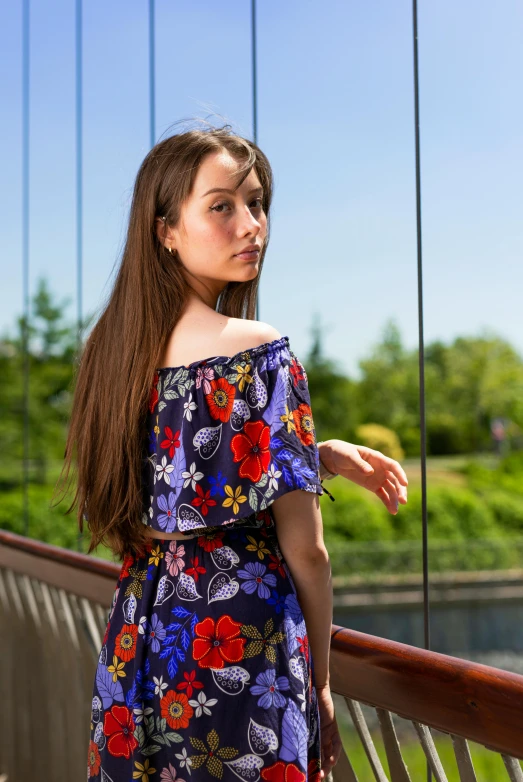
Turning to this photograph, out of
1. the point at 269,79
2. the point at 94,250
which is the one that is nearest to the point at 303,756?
the point at 94,250

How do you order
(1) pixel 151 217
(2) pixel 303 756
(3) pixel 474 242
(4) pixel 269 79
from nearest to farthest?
(2) pixel 303 756 < (1) pixel 151 217 < (4) pixel 269 79 < (3) pixel 474 242

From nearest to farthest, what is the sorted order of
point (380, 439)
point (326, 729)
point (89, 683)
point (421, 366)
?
point (326, 729) < point (421, 366) < point (89, 683) < point (380, 439)

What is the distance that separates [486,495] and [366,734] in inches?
1087

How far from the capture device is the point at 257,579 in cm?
107

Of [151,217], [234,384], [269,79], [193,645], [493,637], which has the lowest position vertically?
[493,637]

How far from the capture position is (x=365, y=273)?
38281mm

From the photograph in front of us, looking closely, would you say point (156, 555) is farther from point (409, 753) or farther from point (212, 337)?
point (409, 753)

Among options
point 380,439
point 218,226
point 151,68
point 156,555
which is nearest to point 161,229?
point 218,226

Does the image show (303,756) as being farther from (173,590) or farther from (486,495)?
(486,495)

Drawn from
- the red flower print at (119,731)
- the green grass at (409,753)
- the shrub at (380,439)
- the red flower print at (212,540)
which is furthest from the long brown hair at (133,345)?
the shrub at (380,439)

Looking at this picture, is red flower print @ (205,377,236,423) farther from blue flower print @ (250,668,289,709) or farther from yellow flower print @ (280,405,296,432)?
blue flower print @ (250,668,289,709)

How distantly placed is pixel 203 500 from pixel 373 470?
0.84 ft

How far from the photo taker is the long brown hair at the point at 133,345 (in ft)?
3.82

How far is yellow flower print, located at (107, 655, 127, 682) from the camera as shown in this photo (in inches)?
45.4
